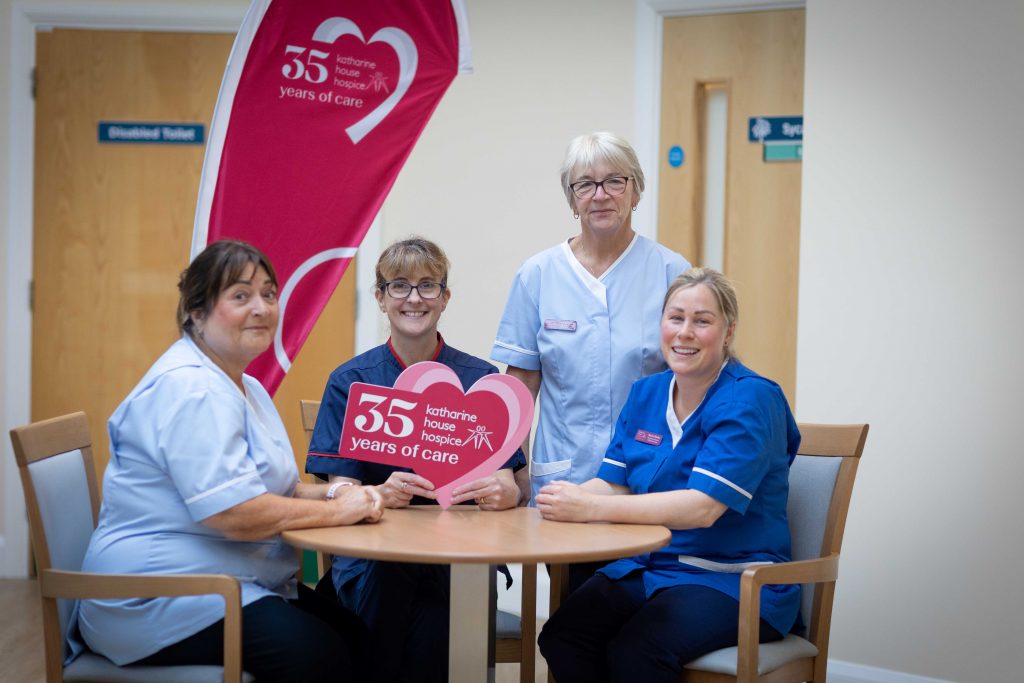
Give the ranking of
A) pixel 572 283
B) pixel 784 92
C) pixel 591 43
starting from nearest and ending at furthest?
pixel 572 283
pixel 784 92
pixel 591 43

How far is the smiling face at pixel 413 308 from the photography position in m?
2.45

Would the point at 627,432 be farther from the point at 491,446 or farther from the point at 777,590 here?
the point at 777,590

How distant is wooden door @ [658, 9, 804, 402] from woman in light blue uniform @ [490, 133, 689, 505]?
128 cm

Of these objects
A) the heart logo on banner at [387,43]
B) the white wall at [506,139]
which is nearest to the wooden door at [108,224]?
the white wall at [506,139]

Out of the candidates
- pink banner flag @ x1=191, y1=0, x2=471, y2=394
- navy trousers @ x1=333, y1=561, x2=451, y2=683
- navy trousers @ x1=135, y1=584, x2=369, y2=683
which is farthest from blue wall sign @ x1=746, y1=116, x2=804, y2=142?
navy trousers @ x1=135, y1=584, x2=369, y2=683

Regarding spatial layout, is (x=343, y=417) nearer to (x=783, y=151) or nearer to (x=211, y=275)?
(x=211, y=275)

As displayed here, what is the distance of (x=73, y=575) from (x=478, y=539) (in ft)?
2.39

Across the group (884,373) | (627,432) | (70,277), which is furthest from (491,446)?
(70,277)

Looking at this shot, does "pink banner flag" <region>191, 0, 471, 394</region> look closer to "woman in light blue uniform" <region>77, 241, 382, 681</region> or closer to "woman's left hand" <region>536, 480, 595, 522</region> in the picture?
"woman in light blue uniform" <region>77, 241, 382, 681</region>

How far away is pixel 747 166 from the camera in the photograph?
12.5ft

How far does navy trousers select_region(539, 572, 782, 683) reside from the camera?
203cm

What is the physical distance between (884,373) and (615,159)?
4.13ft

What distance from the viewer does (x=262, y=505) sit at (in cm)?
193

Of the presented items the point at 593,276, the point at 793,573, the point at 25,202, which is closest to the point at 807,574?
the point at 793,573
